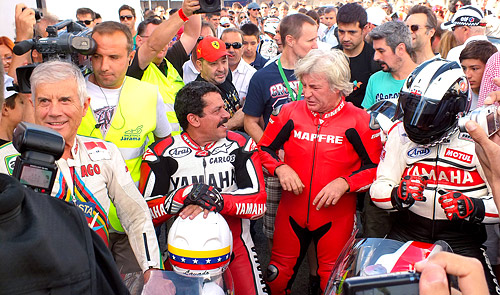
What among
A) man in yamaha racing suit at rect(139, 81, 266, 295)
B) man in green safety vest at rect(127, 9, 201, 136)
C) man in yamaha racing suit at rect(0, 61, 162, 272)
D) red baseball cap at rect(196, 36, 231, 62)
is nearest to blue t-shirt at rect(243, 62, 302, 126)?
red baseball cap at rect(196, 36, 231, 62)

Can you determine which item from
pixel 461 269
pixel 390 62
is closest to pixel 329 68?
pixel 390 62

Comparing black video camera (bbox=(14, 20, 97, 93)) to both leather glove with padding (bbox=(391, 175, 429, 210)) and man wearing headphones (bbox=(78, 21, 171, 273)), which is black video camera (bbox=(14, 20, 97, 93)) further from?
leather glove with padding (bbox=(391, 175, 429, 210))

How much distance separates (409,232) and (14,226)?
8.16 feet

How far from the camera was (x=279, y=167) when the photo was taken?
12.2 ft

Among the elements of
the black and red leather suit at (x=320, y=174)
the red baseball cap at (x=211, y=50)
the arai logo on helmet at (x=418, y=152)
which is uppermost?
the red baseball cap at (x=211, y=50)

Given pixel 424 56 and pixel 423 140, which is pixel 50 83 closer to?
pixel 423 140

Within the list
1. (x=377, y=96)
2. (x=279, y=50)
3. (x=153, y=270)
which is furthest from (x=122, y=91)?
(x=279, y=50)

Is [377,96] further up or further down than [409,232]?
further up

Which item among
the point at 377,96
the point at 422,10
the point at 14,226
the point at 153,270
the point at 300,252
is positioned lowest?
the point at 300,252

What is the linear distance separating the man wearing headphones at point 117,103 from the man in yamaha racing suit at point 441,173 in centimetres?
173

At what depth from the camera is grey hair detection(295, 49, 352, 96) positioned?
360cm

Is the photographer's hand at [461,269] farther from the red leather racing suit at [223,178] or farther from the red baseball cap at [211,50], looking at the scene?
the red baseball cap at [211,50]

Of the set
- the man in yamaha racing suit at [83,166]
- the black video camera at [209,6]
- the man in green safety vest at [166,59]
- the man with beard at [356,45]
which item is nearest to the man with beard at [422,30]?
the man with beard at [356,45]

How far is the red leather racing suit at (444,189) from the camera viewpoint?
9.18 ft
